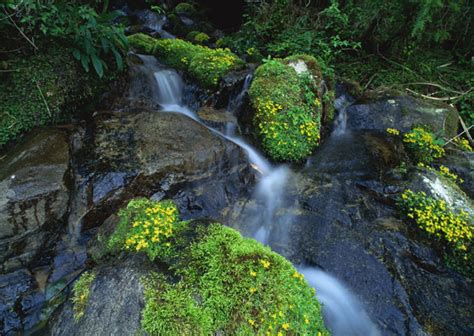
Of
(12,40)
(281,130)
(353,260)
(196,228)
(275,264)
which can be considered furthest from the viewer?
(281,130)

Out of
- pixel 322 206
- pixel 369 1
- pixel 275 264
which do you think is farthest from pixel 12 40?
pixel 369 1

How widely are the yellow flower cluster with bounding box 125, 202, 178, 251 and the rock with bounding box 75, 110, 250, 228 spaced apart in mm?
1057

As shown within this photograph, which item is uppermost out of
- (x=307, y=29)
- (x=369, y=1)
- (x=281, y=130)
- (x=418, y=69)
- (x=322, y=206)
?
(x=369, y=1)

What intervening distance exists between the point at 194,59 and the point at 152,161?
3.71 meters

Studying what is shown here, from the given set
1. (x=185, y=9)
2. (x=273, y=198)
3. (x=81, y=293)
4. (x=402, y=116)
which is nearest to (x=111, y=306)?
(x=81, y=293)

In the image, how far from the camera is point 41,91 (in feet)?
13.8

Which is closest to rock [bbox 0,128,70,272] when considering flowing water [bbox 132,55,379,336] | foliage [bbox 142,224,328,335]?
foliage [bbox 142,224,328,335]

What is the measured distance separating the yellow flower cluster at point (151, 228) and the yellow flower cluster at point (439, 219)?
348 cm

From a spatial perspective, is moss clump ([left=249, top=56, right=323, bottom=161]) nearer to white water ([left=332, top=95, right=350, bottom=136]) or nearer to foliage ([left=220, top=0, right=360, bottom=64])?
white water ([left=332, top=95, right=350, bottom=136])

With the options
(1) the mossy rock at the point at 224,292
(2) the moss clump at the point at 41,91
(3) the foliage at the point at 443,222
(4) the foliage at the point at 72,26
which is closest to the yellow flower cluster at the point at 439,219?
(3) the foliage at the point at 443,222

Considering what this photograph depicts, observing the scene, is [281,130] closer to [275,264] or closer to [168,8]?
[275,264]

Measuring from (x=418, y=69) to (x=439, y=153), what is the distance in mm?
3868

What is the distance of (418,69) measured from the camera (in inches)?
313

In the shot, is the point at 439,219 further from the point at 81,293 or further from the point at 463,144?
the point at 81,293
